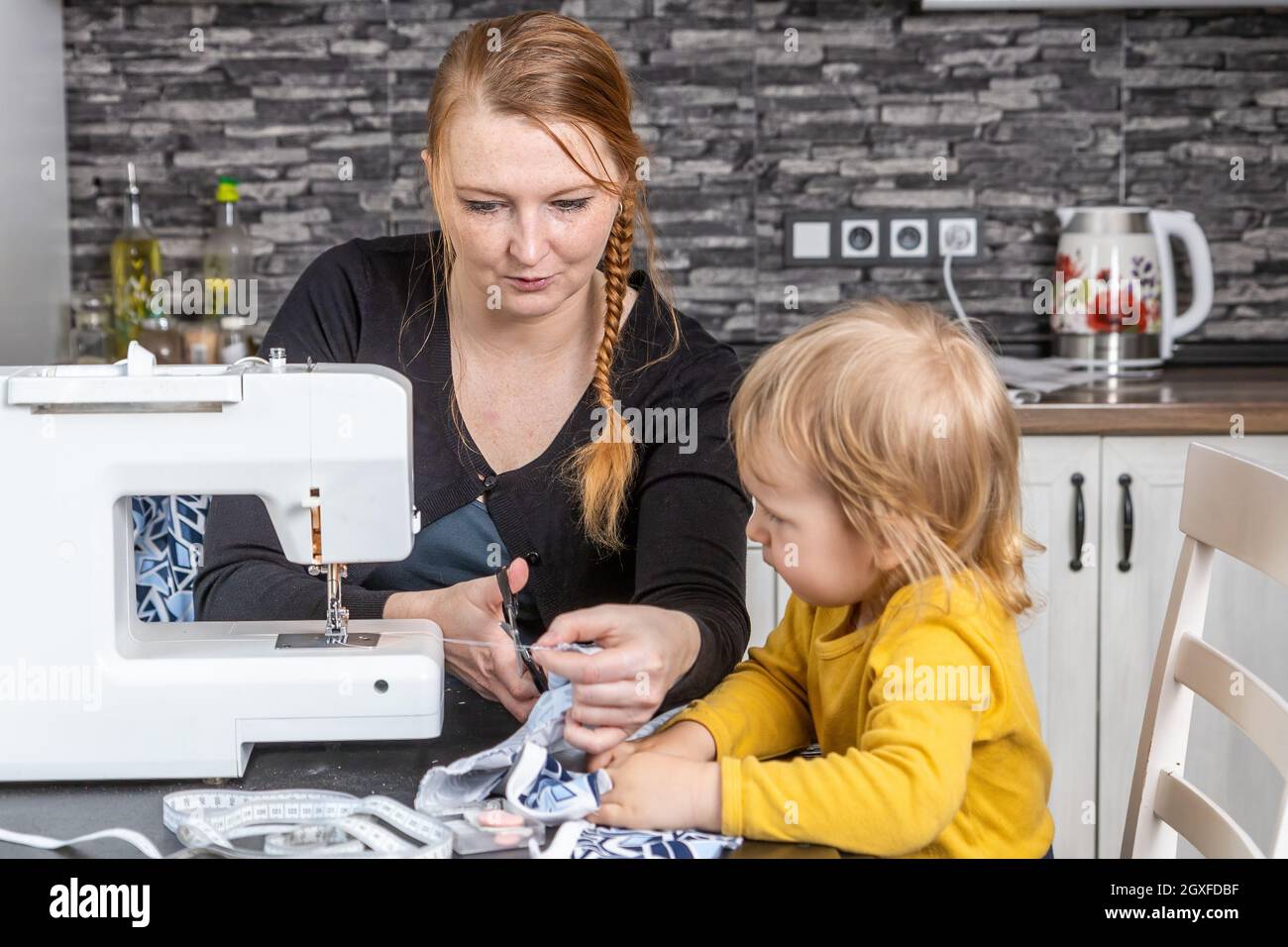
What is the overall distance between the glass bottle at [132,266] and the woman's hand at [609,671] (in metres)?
1.79

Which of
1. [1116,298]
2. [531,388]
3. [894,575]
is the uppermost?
[1116,298]

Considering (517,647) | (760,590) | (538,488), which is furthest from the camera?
(760,590)

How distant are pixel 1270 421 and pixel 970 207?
0.74 meters

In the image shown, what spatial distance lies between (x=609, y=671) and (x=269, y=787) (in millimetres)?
263

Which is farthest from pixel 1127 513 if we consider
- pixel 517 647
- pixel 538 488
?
pixel 517 647

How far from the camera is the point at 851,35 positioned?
2.69 meters

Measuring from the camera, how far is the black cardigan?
1.37m

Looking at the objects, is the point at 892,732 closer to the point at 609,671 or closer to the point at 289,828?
the point at 609,671

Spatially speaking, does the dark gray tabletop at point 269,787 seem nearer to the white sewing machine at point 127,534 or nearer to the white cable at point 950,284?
the white sewing machine at point 127,534

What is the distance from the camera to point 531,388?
1593 millimetres

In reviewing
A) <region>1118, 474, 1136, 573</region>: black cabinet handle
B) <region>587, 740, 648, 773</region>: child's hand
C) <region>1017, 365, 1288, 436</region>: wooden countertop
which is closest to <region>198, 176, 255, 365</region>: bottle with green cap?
<region>1017, 365, 1288, 436</region>: wooden countertop

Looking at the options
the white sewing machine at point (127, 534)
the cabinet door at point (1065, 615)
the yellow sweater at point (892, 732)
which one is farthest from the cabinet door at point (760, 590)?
the white sewing machine at point (127, 534)

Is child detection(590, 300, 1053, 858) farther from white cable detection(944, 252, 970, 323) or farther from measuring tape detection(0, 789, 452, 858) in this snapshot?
white cable detection(944, 252, 970, 323)

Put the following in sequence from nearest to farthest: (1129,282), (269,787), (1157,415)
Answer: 1. (269,787)
2. (1157,415)
3. (1129,282)
